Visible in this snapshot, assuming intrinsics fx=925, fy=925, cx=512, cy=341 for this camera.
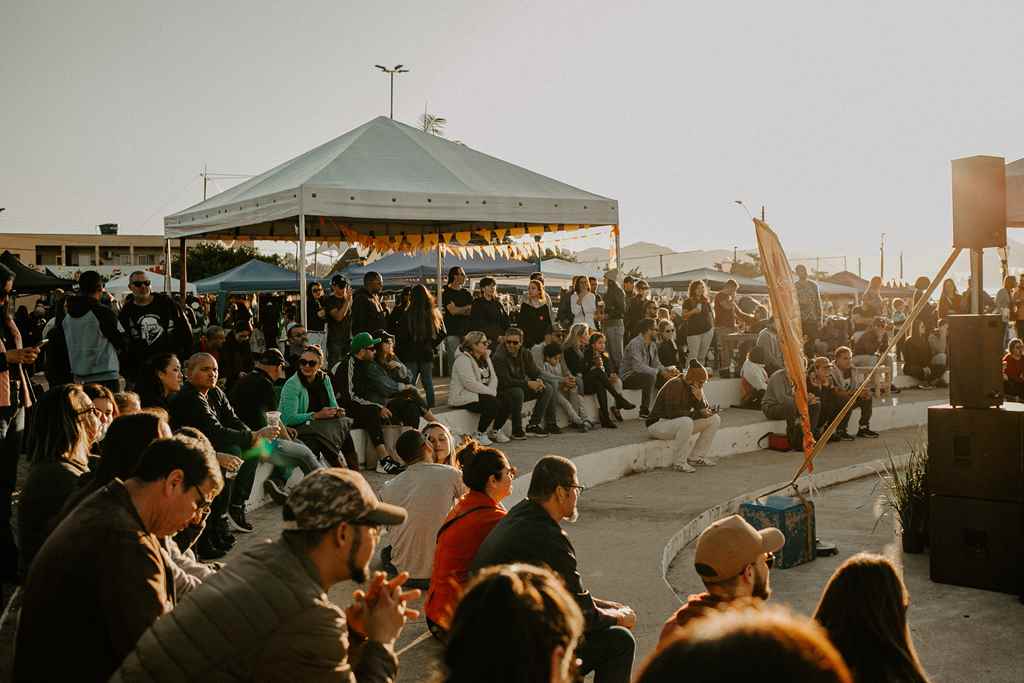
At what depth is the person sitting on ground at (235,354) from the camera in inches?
428

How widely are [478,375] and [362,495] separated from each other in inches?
322

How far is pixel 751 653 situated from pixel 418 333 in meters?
9.64

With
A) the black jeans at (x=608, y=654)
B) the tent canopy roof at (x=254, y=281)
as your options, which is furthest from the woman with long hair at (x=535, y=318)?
the tent canopy roof at (x=254, y=281)

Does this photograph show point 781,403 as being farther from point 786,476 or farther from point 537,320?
point 537,320

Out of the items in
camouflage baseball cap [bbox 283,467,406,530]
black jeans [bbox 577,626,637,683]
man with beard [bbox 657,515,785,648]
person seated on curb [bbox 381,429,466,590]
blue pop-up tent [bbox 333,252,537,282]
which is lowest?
black jeans [bbox 577,626,637,683]

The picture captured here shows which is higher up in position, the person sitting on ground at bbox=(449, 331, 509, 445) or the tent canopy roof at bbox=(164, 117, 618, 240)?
the tent canopy roof at bbox=(164, 117, 618, 240)

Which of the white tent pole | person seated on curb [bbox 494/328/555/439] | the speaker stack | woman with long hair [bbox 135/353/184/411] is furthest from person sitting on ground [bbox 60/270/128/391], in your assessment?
the speaker stack

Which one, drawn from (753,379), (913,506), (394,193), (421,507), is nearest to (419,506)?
(421,507)

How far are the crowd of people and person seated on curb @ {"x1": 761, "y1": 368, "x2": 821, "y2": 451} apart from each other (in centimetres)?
227

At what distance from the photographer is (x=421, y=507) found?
5.75 m

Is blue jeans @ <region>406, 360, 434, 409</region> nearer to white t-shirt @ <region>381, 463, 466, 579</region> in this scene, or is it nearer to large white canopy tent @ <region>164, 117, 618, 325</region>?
large white canopy tent @ <region>164, 117, 618, 325</region>

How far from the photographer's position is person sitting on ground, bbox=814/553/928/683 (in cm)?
271

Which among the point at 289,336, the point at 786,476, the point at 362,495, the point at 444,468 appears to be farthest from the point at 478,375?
the point at 362,495

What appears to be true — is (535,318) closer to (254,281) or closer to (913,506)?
(913,506)
